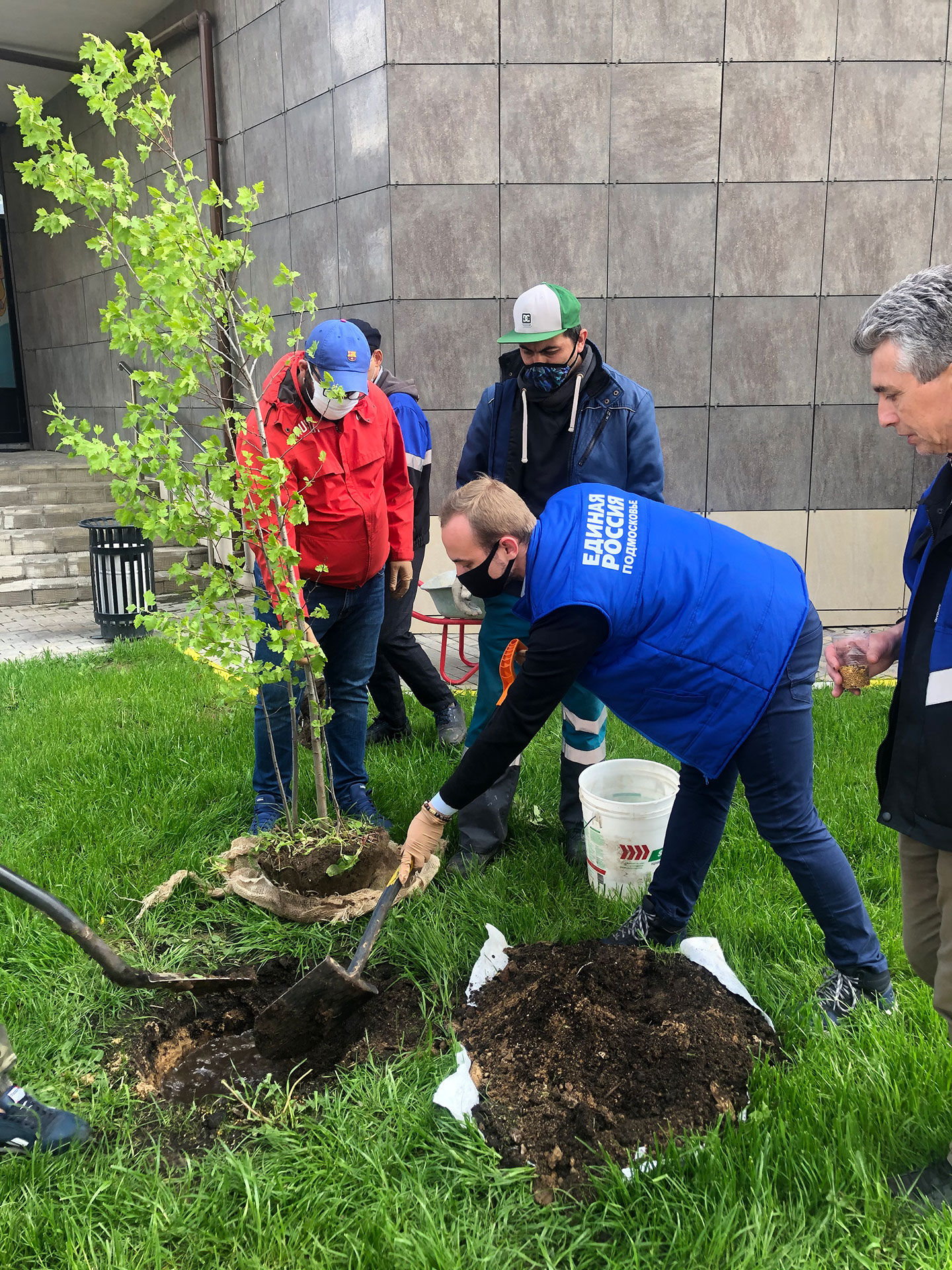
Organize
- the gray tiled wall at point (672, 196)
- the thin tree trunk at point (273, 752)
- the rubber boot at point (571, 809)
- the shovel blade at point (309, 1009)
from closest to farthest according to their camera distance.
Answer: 1. the shovel blade at point (309, 1009)
2. the thin tree trunk at point (273, 752)
3. the rubber boot at point (571, 809)
4. the gray tiled wall at point (672, 196)

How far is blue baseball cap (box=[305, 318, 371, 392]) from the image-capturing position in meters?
3.46

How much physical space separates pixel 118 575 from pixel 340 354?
15.2ft

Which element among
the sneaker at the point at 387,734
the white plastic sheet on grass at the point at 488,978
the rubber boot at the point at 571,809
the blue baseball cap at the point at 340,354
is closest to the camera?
the white plastic sheet on grass at the point at 488,978

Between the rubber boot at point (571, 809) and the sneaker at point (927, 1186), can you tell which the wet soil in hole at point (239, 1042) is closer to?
the rubber boot at point (571, 809)

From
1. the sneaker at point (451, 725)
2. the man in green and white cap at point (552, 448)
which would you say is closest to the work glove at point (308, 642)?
the man in green and white cap at point (552, 448)

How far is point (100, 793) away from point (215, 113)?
7.35 meters

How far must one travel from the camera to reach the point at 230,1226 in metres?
2.19

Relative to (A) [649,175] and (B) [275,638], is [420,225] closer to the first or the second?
(A) [649,175]

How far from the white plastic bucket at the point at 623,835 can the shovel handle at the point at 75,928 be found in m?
1.56

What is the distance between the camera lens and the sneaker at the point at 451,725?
5.11 metres

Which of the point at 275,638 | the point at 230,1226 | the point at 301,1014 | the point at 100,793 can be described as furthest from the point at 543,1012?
the point at 100,793

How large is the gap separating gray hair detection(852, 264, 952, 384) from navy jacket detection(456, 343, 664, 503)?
1800mm

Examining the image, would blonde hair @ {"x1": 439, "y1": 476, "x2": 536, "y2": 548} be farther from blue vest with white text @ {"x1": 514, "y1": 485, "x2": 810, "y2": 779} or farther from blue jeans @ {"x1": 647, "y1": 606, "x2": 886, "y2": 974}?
blue jeans @ {"x1": 647, "y1": 606, "x2": 886, "y2": 974}

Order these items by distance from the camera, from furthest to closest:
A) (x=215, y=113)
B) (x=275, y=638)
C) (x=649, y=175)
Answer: (x=215, y=113) → (x=649, y=175) → (x=275, y=638)
